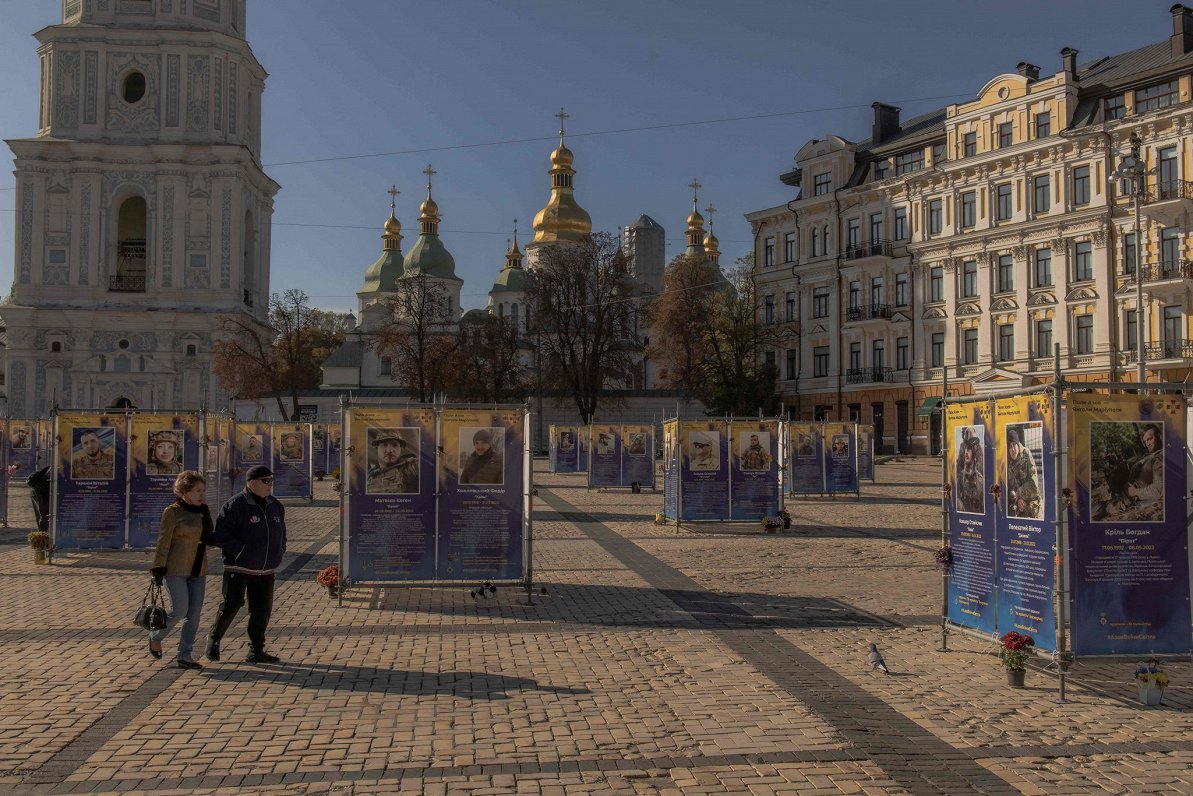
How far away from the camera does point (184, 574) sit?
9211 mm

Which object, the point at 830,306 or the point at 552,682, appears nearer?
the point at 552,682

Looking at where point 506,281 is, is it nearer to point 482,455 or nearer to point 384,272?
point 384,272

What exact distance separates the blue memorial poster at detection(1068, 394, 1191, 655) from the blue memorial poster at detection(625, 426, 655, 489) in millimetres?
27812

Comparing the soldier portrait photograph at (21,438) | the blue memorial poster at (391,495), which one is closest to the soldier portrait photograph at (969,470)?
the blue memorial poster at (391,495)

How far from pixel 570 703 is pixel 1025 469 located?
13.2ft

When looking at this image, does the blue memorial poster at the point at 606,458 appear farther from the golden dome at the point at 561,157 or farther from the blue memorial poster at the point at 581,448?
the golden dome at the point at 561,157

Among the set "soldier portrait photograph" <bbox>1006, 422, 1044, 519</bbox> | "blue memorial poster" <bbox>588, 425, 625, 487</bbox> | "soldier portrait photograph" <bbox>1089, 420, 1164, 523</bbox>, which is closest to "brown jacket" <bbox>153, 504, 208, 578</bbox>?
"soldier portrait photograph" <bbox>1006, 422, 1044, 519</bbox>

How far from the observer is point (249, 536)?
30.8 feet

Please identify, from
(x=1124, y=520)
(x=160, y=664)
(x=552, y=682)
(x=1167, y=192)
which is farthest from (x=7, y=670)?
(x=1167, y=192)

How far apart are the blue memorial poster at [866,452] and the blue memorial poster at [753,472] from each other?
14.4 meters

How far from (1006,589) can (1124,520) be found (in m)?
1.11

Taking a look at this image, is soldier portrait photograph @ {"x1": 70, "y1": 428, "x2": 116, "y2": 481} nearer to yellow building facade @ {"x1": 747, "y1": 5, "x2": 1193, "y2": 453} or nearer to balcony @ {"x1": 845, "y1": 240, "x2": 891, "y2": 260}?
yellow building facade @ {"x1": 747, "y1": 5, "x2": 1193, "y2": 453}

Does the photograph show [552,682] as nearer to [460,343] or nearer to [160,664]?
[160,664]

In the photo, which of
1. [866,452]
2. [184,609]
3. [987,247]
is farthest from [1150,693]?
[987,247]
